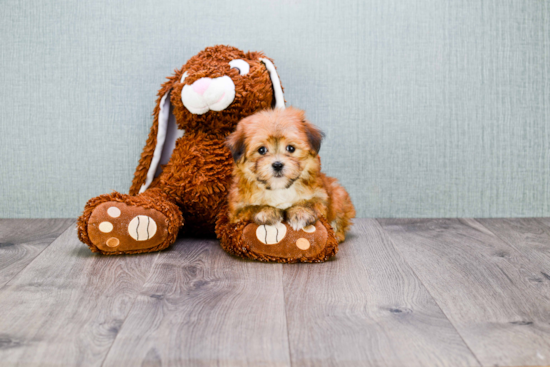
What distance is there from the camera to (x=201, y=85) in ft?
5.02

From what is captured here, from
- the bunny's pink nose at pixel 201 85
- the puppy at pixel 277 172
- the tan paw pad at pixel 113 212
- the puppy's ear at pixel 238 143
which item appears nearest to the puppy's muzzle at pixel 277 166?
the puppy at pixel 277 172

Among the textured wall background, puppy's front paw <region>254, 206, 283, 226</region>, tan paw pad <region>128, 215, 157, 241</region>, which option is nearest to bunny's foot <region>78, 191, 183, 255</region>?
tan paw pad <region>128, 215, 157, 241</region>

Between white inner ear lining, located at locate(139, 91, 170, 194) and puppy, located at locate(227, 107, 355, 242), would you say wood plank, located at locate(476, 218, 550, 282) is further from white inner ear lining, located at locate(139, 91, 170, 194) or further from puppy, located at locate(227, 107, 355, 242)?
white inner ear lining, located at locate(139, 91, 170, 194)

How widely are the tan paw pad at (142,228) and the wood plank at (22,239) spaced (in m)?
0.30

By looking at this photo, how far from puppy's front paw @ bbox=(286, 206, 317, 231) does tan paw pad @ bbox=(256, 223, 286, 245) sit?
3cm

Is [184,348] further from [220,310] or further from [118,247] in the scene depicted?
[118,247]

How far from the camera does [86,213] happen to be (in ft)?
4.75

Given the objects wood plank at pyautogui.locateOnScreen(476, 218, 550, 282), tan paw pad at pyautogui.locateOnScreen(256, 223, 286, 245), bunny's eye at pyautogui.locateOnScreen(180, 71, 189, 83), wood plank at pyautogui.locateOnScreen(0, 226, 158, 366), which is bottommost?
wood plank at pyautogui.locateOnScreen(476, 218, 550, 282)

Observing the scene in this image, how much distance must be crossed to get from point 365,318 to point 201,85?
84 centimetres

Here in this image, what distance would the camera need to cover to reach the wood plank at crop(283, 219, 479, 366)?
91cm

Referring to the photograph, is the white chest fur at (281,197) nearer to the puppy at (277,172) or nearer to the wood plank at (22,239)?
the puppy at (277,172)

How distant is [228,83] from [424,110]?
0.83m

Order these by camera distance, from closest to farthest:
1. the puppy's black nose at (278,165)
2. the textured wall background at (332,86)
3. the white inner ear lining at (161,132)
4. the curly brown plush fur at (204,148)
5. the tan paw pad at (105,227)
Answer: the puppy's black nose at (278,165) → the tan paw pad at (105,227) → the curly brown plush fur at (204,148) → the white inner ear lining at (161,132) → the textured wall background at (332,86)

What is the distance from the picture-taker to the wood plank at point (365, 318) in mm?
907
